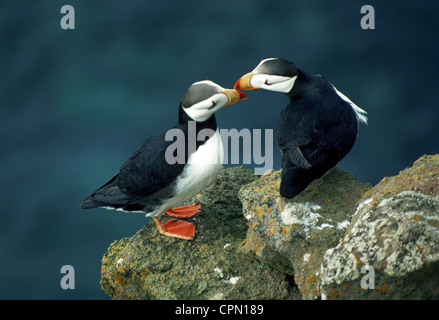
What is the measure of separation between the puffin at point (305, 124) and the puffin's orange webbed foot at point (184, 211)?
1.18m

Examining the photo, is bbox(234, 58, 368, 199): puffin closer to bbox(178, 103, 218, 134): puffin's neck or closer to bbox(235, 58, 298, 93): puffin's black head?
bbox(235, 58, 298, 93): puffin's black head

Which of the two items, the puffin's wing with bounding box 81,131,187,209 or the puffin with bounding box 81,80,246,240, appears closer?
the puffin with bounding box 81,80,246,240

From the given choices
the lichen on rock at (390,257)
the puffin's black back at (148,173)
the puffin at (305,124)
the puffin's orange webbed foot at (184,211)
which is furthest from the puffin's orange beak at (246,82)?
the lichen on rock at (390,257)

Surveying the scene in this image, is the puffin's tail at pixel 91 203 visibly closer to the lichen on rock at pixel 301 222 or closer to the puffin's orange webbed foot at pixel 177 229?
the puffin's orange webbed foot at pixel 177 229

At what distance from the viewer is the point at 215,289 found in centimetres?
446

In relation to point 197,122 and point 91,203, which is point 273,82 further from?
point 91,203

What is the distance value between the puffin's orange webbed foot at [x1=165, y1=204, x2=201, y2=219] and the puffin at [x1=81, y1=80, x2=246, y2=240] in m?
0.28

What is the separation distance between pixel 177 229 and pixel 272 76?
1.57 m

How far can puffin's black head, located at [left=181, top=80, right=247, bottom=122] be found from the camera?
4.50 m

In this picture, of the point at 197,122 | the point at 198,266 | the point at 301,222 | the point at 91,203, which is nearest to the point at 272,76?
the point at 197,122

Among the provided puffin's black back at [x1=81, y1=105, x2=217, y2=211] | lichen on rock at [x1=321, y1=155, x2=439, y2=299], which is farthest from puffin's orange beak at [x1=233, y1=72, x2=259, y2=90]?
lichen on rock at [x1=321, y1=155, x2=439, y2=299]

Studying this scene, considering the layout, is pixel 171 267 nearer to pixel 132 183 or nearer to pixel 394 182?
pixel 132 183

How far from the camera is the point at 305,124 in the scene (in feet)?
14.7

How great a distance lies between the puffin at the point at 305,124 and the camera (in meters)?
4.42
